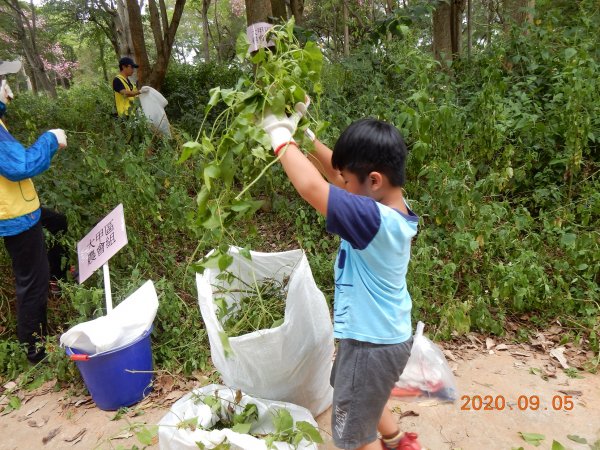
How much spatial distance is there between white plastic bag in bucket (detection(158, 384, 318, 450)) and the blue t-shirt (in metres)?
0.44

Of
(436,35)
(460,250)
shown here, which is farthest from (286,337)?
(436,35)

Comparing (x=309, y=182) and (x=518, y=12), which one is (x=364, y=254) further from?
(x=518, y=12)

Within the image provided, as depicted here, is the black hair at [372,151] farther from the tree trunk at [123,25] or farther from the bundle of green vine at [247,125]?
the tree trunk at [123,25]

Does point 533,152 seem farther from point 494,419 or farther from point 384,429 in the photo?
point 384,429

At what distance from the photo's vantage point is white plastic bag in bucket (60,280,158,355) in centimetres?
207

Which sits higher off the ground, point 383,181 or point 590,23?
point 590,23

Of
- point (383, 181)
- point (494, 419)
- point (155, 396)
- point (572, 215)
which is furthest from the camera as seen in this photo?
point (572, 215)

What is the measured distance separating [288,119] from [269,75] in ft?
0.59

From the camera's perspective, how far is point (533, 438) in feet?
6.18

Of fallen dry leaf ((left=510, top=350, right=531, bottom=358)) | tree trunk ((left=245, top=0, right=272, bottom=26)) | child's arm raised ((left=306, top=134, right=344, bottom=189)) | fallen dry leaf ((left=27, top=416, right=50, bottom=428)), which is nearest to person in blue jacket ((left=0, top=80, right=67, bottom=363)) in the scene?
fallen dry leaf ((left=27, top=416, right=50, bottom=428))

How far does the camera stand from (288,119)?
1354 mm

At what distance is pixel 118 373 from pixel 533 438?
190 centimetres

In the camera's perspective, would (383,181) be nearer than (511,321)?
Yes

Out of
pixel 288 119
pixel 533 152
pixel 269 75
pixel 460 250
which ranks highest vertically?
pixel 269 75
